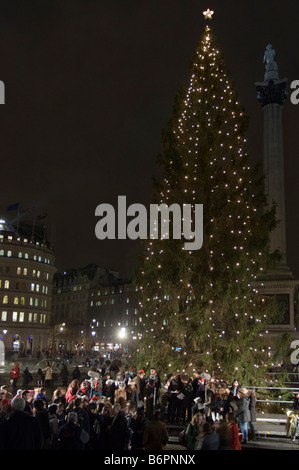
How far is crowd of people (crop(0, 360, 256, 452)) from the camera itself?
8.40m

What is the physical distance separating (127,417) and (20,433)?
4911 mm

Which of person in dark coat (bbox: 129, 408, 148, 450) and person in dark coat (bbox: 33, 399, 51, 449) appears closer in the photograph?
person in dark coat (bbox: 33, 399, 51, 449)

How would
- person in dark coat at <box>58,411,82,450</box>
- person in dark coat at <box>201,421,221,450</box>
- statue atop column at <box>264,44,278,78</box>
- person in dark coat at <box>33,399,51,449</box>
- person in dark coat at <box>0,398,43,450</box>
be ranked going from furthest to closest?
statue atop column at <box>264,44,278,78</box> < person in dark coat at <box>33,399,51,449</box> < person in dark coat at <box>58,411,82,450</box> < person in dark coat at <box>201,421,221,450</box> < person in dark coat at <box>0,398,43,450</box>

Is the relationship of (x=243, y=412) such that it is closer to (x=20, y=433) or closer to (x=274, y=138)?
(x=20, y=433)

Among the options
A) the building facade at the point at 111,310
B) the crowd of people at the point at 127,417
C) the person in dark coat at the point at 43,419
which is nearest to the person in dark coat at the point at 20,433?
the crowd of people at the point at 127,417

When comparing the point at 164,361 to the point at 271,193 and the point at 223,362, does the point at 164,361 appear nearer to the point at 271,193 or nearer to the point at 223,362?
the point at 223,362

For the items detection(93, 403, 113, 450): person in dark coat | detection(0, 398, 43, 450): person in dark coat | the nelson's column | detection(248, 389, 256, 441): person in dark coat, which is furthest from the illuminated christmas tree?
the nelson's column

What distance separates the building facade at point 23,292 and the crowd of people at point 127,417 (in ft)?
256

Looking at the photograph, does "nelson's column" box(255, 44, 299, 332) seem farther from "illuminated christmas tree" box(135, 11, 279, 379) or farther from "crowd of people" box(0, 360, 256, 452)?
"crowd of people" box(0, 360, 256, 452)

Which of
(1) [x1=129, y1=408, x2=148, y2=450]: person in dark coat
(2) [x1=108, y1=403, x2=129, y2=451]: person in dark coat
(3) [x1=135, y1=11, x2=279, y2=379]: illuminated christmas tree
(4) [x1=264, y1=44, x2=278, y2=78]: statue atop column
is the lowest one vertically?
(1) [x1=129, y1=408, x2=148, y2=450]: person in dark coat

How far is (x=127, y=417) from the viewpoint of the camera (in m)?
12.5

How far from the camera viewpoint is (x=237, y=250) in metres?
20.2

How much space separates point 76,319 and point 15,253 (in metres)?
41.5

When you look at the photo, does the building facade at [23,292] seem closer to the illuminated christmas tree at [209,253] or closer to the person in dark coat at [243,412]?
the illuminated christmas tree at [209,253]
